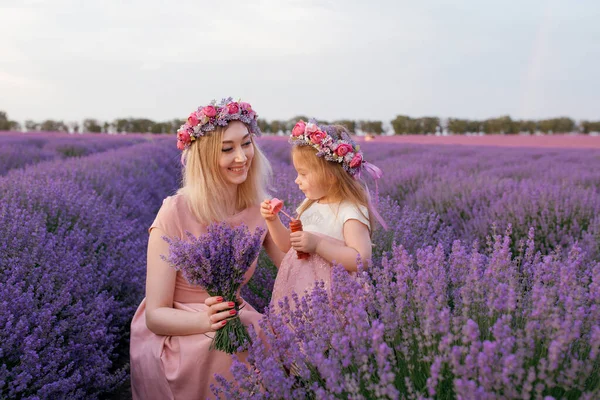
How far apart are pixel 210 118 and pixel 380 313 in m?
1.26

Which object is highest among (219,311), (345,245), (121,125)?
(121,125)

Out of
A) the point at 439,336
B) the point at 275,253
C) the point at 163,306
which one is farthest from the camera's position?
the point at 275,253

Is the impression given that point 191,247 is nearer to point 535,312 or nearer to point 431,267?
point 431,267

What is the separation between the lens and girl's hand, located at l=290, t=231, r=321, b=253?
206 cm

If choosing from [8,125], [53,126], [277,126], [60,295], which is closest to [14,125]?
[8,125]

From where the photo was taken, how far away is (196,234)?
237cm

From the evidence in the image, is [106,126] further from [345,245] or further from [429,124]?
[345,245]

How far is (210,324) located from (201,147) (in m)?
0.89

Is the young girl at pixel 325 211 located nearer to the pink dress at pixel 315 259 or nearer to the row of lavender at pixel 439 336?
the pink dress at pixel 315 259

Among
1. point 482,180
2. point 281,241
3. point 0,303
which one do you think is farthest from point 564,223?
point 0,303

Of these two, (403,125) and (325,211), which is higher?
(403,125)

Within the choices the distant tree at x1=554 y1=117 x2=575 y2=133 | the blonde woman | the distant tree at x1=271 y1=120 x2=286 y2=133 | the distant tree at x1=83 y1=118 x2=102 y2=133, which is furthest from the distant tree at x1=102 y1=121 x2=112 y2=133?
the blonde woman

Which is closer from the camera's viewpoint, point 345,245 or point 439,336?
point 439,336

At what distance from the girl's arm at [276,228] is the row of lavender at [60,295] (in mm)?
823
